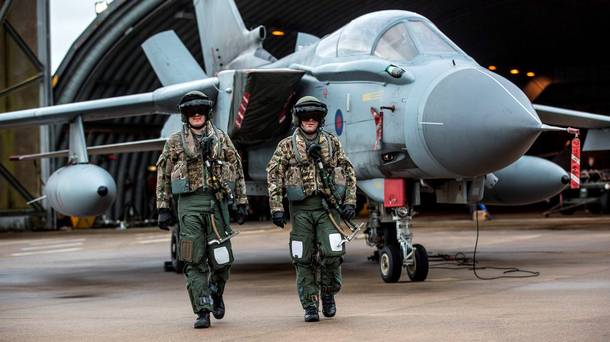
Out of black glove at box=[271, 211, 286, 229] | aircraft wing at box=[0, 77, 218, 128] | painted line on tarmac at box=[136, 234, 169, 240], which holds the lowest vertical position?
painted line on tarmac at box=[136, 234, 169, 240]

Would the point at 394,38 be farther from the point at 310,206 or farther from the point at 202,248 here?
the point at 202,248

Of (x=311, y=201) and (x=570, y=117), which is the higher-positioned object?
(x=570, y=117)

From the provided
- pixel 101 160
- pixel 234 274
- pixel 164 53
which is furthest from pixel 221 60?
pixel 101 160

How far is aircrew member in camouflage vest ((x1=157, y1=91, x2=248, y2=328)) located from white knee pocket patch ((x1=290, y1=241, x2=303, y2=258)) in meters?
0.46

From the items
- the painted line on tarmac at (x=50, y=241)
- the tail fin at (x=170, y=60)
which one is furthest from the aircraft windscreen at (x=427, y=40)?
the painted line on tarmac at (x=50, y=241)

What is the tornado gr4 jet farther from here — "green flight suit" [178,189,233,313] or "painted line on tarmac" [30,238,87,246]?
"painted line on tarmac" [30,238,87,246]

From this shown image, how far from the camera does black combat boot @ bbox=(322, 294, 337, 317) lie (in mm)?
7105

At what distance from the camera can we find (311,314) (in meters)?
6.93

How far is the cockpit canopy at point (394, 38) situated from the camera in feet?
32.2

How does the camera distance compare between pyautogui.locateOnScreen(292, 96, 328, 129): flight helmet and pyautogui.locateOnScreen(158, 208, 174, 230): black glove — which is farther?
pyautogui.locateOnScreen(292, 96, 328, 129): flight helmet

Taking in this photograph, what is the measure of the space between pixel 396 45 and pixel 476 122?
1.66m

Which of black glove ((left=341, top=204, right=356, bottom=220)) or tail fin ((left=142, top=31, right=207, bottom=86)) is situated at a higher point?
tail fin ((left=142, top=31, right=207, bottom=86))

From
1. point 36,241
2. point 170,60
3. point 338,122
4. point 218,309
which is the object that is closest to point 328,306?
point 218,309

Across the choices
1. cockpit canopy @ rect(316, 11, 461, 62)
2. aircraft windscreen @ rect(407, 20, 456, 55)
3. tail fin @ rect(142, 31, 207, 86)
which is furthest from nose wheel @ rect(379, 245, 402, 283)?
tail fin @ rect(142, 31, 207, 86)
